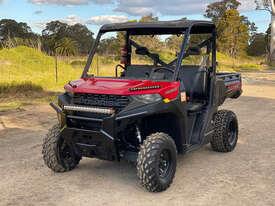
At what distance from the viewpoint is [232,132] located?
22.9 feet

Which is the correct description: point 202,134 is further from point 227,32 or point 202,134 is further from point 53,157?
point 227,32

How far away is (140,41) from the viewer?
6848mm

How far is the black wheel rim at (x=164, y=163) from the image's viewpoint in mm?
4988

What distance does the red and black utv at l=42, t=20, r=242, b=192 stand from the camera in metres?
4.80

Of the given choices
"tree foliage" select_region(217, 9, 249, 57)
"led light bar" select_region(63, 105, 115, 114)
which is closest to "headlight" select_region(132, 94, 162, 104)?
"led light bar" select_region(63, 105, 115, 114)

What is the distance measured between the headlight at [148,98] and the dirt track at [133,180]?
1045mm

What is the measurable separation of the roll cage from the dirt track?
1.30 metres

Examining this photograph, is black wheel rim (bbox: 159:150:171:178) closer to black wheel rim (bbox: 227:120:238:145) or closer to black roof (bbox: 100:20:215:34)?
black roof (bbox: 100:20:215:34)

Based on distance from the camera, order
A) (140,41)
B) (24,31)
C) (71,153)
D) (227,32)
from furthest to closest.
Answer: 1. (24,31)
2. (227,32)
3. (140,41)
4. (71,153)

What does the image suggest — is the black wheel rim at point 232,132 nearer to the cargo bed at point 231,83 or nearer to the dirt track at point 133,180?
the dirt track at point 133,180

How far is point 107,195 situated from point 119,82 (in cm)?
129

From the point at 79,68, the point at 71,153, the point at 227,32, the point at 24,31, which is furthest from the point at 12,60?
the point at 24,31

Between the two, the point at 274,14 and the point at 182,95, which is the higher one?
the point at 274,14

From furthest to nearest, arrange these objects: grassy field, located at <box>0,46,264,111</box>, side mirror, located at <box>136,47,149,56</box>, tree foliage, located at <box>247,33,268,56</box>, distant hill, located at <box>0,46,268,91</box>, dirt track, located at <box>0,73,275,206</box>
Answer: tree foliage, located at <box>247,33,268,56</box>
distant hill, located at <box>0,46,268,91</box>
grassy field, located at <box>0,46,264,111</box>
side mirror, located at <box>136,47,149,56</box>
dirt track, located at <box>0,73,275,206</box>
